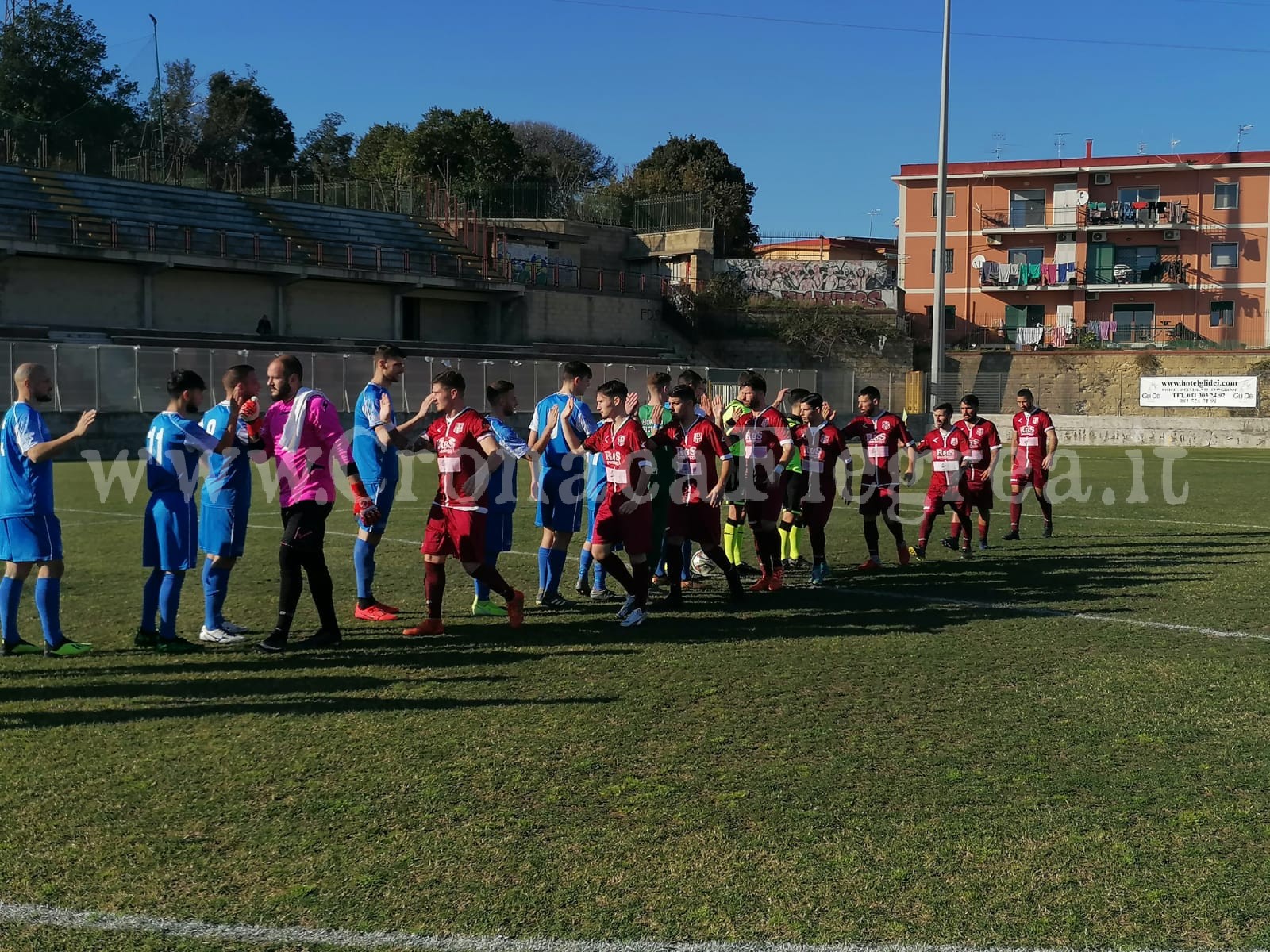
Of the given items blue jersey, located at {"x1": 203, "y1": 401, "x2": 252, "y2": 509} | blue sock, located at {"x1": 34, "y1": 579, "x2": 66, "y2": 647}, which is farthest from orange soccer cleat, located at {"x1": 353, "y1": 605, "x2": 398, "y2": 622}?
blue sock, located at {"x1": 34, "y1": 579, "x2": 66, "y2": 647}

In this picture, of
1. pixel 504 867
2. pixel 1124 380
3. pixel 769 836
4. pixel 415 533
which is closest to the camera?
pixel 504 867

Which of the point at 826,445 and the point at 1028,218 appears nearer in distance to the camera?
the point at 826,445

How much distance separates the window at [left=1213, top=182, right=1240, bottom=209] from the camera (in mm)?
57531

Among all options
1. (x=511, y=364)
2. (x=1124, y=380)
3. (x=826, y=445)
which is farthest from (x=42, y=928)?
(x=1124, y=380)

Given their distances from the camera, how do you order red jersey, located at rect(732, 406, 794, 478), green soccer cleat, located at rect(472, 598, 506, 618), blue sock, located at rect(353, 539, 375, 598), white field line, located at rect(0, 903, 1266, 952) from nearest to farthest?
white field line, located at rect(0, 903, 1266, 952), blue sock, located at rect(353, 539, 375, 598), green soccer cleat, located at rect(472, 598, 506, 618), red jersey, located at rect(732, 406, 794, 478)

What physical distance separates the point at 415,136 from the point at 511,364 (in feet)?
94.8

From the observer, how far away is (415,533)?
14578 mm

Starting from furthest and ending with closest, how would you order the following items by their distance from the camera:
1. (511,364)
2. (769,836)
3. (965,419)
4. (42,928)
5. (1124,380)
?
(1124,380) < (511,364) < (965,419) < (769,836) < (42,928)

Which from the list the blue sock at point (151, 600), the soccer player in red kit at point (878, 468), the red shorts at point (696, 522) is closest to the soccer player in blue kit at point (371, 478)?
the blue sock at point (151, 600)

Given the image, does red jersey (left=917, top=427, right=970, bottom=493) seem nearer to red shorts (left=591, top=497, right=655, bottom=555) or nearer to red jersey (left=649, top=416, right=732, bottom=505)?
red jersey (left=649, top=416, right=732, bottom=505)

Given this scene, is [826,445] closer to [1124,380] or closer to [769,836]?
[769,836]

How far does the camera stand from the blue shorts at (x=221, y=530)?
8.22 m

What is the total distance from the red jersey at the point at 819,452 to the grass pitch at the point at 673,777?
2273 mm

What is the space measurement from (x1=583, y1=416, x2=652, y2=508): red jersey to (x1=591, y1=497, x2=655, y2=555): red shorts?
114 millimetres
